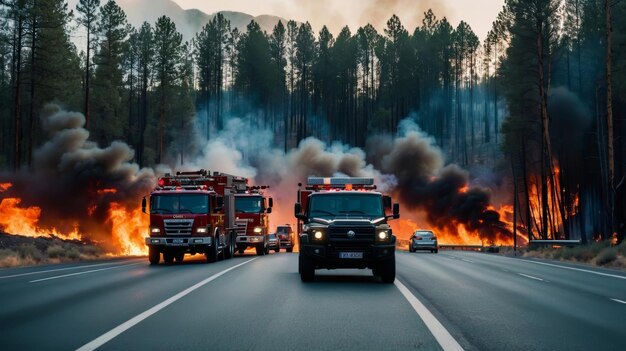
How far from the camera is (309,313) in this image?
456 inches

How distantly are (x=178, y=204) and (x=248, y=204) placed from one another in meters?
10.4

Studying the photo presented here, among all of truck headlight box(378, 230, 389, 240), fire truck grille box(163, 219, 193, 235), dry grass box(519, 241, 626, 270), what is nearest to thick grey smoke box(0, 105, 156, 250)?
fire truck grille box(163, 219, 193, 235)

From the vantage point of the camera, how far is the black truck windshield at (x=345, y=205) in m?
18.3

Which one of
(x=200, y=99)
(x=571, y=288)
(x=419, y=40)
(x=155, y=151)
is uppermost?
(x=419, y=40)

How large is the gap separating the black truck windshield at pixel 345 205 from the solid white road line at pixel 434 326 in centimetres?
357

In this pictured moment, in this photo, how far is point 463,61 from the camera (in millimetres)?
103500

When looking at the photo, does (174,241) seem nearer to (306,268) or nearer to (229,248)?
(229,248)

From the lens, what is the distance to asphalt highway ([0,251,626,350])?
28.9ft

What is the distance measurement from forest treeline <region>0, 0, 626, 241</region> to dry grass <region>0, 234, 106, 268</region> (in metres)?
14.4

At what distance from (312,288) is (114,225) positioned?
31.1 m

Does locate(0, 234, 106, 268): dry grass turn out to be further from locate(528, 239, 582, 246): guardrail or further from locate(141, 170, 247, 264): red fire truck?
locate(528, 239, 582, 246): guardrail

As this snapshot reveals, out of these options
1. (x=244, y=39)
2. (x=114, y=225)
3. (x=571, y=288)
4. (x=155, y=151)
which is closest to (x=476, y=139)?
(x=244, y=39)

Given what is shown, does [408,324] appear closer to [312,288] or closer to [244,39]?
[312,288]

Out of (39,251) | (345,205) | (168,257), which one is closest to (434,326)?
(345,205)
